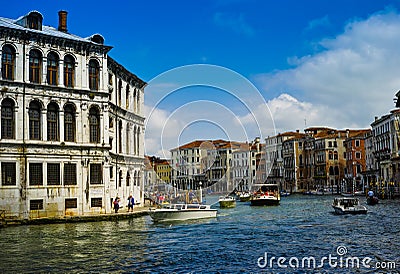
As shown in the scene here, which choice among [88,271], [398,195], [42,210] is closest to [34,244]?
[88,271]

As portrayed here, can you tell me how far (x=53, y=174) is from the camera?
106 feet

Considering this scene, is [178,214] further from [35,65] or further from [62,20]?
[62,20]

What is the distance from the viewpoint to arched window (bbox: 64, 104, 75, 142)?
33359 millimetres

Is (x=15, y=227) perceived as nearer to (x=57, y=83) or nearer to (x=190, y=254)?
(x=57, y=83)


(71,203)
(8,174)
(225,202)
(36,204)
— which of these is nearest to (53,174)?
(36,204)

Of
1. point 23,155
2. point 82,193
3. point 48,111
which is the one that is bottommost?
point 82,193

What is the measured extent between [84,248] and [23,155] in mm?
12499

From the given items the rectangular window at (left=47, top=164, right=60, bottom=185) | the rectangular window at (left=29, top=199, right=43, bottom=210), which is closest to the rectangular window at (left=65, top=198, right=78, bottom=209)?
the rectangular window at (left=47, top=164, right=60, bottom=185)

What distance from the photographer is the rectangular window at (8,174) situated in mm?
30750

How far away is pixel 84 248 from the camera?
2084cm

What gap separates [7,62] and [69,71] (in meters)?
3.91

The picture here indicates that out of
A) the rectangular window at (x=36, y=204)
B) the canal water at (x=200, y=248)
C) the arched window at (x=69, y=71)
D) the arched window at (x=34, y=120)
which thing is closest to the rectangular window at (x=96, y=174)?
the rectangular window at (x=36, y=204)

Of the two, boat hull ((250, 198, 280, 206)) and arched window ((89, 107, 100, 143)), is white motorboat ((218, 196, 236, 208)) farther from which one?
arched window ((89, 107, 100, 143))

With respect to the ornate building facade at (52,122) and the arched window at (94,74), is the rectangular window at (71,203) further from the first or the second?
the arched window at (94,74)
